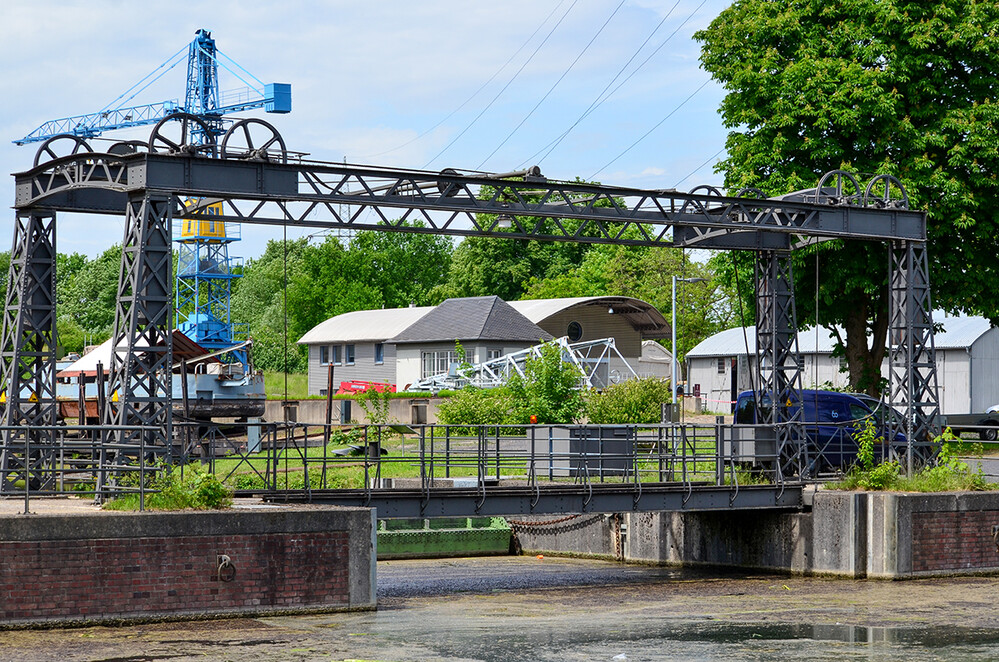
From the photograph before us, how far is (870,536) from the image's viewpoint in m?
21.4

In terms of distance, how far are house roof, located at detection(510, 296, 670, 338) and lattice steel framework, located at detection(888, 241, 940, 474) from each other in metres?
40.6

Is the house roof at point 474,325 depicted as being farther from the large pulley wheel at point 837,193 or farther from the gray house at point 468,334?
the large pulley wheel at point 837,193

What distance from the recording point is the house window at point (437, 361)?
6312cm

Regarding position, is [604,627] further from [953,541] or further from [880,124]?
[880,124]

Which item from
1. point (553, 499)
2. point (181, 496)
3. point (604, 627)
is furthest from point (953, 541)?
point (181, 496)

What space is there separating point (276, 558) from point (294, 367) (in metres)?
82.9

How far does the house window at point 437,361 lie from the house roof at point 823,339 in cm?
1254

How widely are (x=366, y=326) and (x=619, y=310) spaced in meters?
14.3

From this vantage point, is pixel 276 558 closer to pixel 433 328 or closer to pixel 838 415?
pixel 838 415

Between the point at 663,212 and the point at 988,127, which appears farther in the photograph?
the point at 988,127

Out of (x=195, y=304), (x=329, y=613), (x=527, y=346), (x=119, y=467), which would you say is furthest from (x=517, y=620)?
(x=195, y=304)

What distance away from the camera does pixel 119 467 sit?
16.0m

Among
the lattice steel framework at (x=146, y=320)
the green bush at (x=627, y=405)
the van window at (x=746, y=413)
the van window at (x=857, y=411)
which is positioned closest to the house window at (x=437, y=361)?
the green bush at (x=627, y=405)

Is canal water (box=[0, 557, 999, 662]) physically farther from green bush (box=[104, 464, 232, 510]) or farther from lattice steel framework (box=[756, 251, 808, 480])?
lattice steel framework (box=[756, 251, 808, 480])
